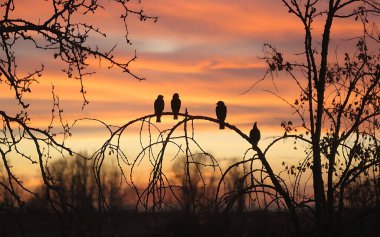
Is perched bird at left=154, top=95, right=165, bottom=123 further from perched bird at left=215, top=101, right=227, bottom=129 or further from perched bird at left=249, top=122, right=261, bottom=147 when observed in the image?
perched bird at left=249, top=122, right=261, bottom=147

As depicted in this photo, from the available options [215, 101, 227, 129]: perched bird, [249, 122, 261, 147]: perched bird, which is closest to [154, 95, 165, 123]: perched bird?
[215, 101, 227, 129]: perched bird

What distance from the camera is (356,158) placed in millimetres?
13078

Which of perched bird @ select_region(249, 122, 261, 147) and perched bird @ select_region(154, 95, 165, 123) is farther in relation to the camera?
perched bird @ select_region(249, 122, 261, 147)

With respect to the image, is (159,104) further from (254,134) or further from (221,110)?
(254,134)

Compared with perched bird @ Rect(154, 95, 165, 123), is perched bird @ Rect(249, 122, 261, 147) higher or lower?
lower

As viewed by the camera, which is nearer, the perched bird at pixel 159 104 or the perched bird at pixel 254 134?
the perched bird at pixel 159 104

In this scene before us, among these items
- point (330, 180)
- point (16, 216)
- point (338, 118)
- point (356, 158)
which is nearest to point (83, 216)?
point (16, 216)

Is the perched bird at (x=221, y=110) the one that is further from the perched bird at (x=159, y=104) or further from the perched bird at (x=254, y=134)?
the perched bird at (x=159, y=104)

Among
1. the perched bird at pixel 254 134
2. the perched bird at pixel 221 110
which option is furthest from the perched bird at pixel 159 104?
the perched bird at pixel 254 134

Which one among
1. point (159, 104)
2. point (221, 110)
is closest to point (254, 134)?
point (221, 110)

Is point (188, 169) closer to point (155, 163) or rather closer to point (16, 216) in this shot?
point (155, 163)

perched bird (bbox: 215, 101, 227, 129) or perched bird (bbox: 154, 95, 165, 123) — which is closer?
perched bird (bbox: 154, 95, 165, 123)

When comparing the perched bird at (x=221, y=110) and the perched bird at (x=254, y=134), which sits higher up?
the perched bird at (x=221, y=110)

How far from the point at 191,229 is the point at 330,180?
3666mm
